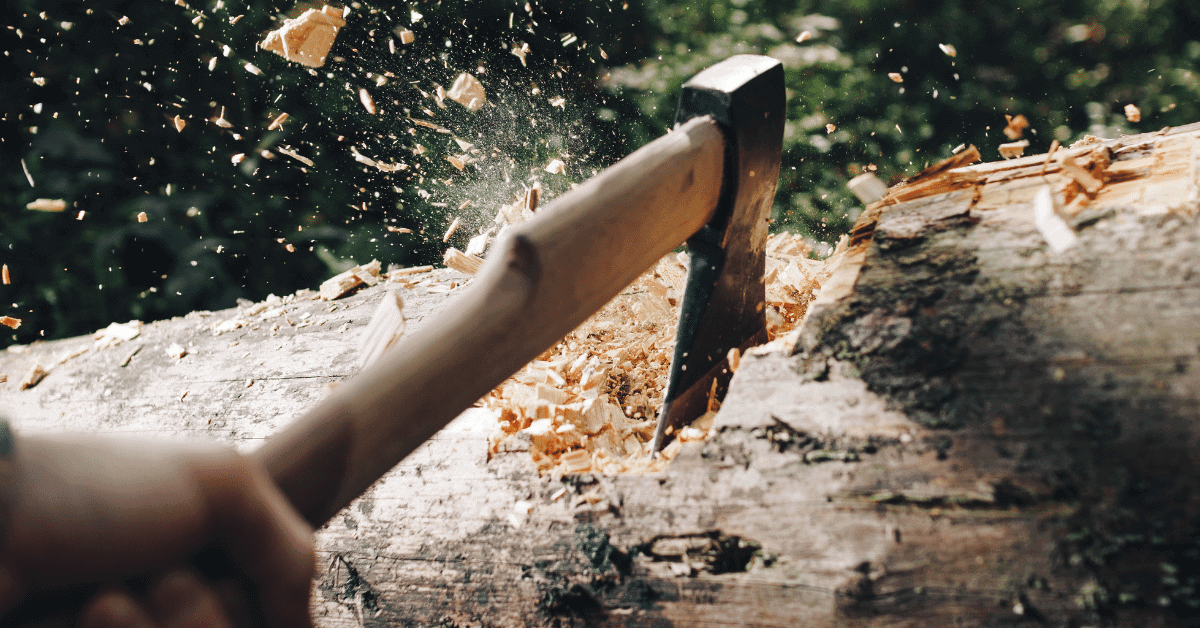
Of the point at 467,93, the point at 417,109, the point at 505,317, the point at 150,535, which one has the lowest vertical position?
the point at 150,535

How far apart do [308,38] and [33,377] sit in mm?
1548

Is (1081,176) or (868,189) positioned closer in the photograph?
(1081,176)

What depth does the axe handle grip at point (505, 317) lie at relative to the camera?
61 cm

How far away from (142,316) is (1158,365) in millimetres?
4219

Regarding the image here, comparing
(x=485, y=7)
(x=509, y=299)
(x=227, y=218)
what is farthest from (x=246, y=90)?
(x=509, y=299)

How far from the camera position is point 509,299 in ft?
2.34

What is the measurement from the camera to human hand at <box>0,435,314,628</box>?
0.37 meters

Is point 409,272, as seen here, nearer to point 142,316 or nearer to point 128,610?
point 128,610

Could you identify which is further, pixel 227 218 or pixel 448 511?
pixel 227 218

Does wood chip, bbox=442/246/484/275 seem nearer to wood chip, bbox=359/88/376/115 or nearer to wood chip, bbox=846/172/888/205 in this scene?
wood chip, bbox=846/172/888/205

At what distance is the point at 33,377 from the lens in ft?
6.17

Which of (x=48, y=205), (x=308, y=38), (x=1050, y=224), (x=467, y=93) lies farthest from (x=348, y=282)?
(x=48, y=205)

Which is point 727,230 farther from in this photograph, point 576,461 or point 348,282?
point 348,282

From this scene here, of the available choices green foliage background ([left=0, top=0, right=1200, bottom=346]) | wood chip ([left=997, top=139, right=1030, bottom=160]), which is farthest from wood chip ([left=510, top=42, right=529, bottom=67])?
wood chip ([left=997, top=139, right=1030, bottom=160])
